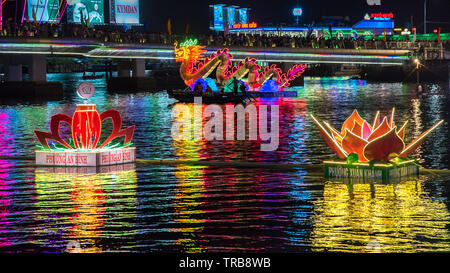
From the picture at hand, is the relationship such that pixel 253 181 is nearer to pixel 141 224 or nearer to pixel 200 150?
pixel 141 224

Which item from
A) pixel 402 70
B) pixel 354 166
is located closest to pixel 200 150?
pixel 354 166

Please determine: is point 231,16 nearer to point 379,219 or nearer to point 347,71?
point 347,71

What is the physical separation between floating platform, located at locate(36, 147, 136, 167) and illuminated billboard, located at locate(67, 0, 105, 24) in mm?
86241

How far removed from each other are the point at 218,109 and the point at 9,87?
29885mm

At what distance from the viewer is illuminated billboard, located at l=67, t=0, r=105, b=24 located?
107438 millimetres

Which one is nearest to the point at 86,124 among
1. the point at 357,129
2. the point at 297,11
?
the point at 357,129

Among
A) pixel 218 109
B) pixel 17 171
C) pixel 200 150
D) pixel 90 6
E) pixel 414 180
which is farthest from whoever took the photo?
pixel 90 6

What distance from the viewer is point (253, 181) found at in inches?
742

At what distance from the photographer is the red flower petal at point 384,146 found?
17.9 meters

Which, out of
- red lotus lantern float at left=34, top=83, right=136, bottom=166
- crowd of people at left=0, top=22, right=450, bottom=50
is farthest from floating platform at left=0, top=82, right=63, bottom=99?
red lotus lantern float at left=34, top=83, right=136, bottom=166

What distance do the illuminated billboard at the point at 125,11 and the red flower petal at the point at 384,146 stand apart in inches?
3766

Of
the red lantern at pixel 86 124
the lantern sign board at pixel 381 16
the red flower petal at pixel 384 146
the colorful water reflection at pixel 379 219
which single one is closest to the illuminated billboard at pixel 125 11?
the lantern sign board at pixel 381 16

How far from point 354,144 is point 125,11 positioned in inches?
3864

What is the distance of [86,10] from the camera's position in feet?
356
